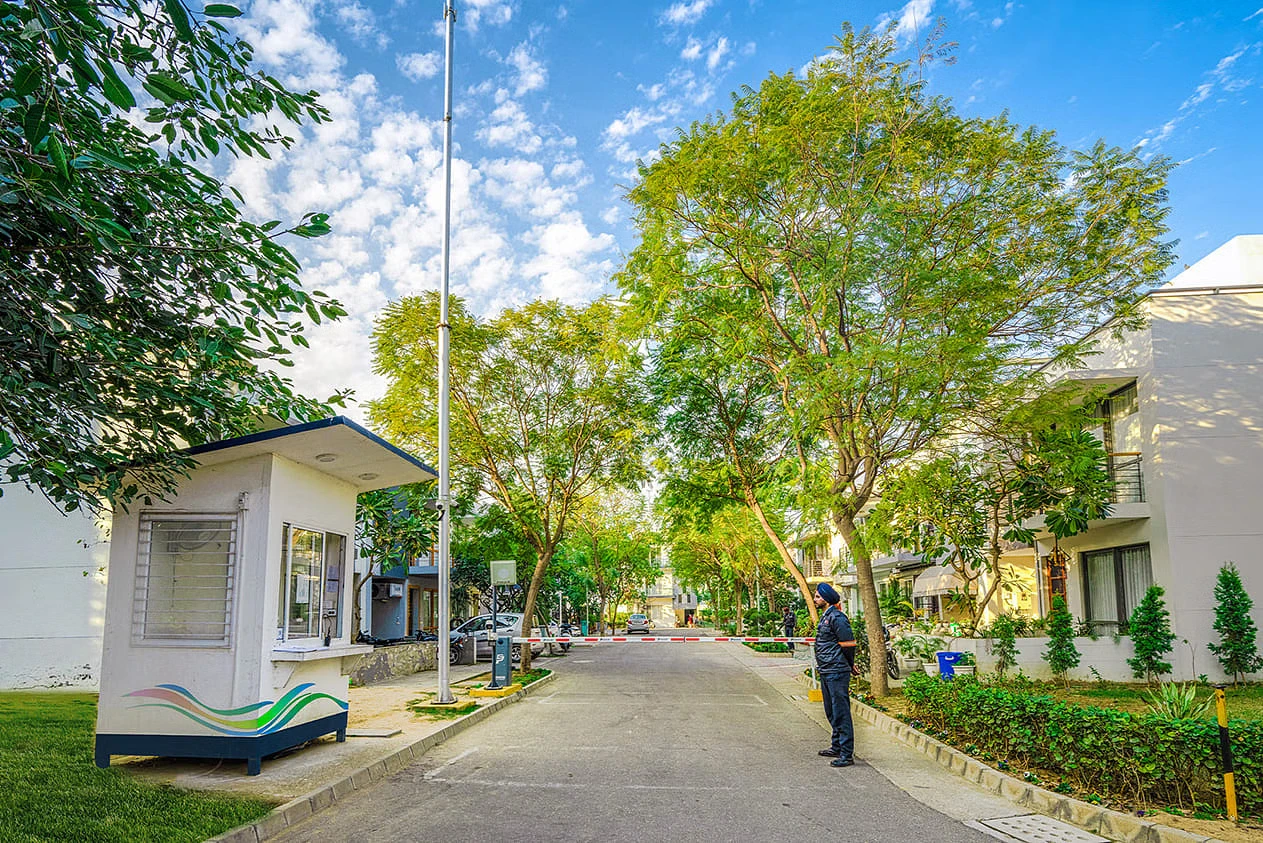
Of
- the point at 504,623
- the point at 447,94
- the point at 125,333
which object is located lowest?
the point at 504,623

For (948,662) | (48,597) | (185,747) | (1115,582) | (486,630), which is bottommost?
(486,630)

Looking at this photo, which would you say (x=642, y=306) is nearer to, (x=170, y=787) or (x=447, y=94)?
(x=447, y=94)

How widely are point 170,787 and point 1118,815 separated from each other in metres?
8.34

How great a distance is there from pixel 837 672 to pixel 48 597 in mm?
18115

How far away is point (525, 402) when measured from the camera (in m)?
23.9

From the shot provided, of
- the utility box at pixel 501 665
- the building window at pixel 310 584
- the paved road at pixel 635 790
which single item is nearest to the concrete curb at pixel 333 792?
the paved road at pixel 635 790

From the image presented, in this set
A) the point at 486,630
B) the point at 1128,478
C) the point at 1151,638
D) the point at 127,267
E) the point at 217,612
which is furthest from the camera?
the point at 486,630

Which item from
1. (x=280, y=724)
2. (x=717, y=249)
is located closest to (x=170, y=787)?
(x=280, y=724)

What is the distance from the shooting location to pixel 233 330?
7645 millimetres

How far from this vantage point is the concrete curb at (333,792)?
7.15 meters

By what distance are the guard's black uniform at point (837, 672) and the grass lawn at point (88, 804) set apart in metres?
6.25

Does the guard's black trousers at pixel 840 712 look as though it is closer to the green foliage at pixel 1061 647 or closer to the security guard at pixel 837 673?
the security guard at pixel 837 673

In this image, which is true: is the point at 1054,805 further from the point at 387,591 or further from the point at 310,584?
the point at 387,591

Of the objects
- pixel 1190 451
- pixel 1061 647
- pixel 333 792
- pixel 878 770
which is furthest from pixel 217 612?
pixel 1190 451
